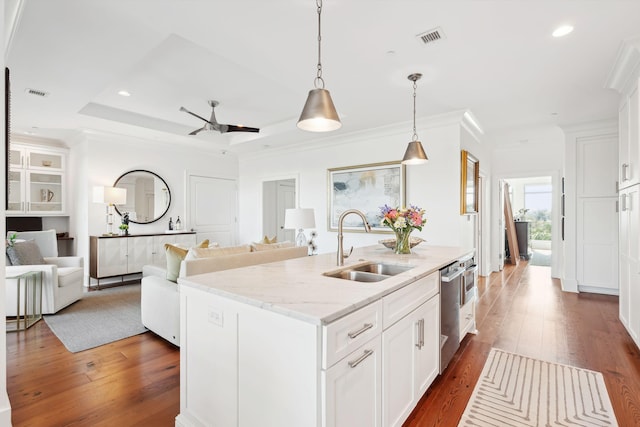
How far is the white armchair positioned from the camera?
3479 mm

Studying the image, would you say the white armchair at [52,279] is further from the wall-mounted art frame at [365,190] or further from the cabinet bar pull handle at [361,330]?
the cabinet bar pull handle at [361,330]

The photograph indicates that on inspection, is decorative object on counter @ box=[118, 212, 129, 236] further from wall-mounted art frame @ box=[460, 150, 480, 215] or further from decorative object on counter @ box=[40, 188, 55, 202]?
wall-mounted art frame @ box=[460, 150, 480, 215]

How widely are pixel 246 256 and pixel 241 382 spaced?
1317 mm

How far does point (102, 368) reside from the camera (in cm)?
245

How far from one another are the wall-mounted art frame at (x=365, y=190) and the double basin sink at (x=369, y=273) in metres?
2.49

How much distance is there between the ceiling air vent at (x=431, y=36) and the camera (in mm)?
2273

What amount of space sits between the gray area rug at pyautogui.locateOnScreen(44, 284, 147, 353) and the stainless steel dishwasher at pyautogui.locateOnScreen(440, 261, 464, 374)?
286cm

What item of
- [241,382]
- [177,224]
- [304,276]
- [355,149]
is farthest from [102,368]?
[355,149]

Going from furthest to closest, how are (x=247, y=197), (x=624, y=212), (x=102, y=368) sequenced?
(x=247, y=197)
(x=624, y=212)
(x=102, y=368)

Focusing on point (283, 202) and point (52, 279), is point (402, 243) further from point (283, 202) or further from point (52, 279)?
point (283, 202)

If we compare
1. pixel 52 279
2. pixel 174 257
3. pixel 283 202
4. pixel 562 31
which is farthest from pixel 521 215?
pixel 52 279

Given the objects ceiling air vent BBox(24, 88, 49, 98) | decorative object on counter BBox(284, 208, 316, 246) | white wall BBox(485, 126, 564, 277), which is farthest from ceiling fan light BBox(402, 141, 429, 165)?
ceiling air vent BBox(24, 88, 49, 98)

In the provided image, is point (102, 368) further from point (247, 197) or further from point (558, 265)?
point (558, 265)

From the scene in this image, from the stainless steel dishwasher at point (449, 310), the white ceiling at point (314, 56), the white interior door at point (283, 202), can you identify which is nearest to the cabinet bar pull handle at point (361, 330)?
the stainless steel dishwasher at point (449, 310)
